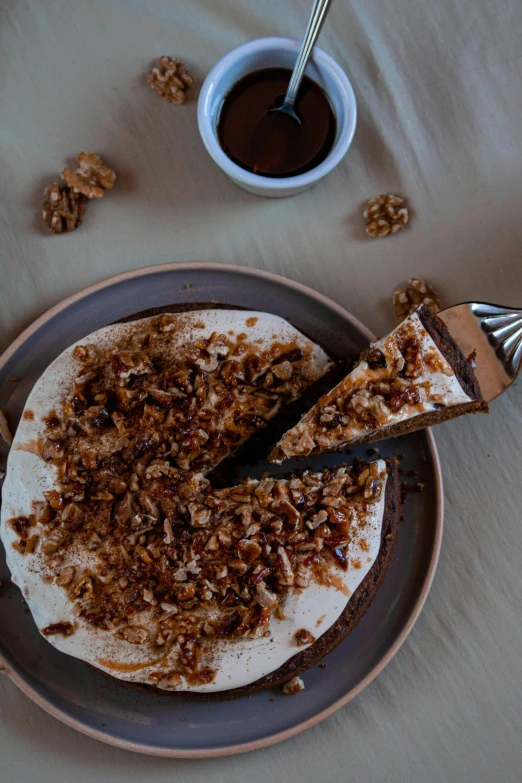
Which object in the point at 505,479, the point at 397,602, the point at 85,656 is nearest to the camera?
the point at 85,656

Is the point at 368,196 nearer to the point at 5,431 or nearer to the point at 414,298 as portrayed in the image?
the point at 414,298

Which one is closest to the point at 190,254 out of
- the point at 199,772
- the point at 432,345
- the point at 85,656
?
the point at 432,345

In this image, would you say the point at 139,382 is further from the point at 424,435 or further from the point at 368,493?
the point at 424,435

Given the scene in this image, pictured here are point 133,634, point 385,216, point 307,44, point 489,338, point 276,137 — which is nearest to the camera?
point 133,634

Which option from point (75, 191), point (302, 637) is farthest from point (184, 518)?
point (75, 191)

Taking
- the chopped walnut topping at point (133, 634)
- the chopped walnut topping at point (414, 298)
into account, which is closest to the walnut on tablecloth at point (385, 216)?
the chopped walnut topping at point (414, 298)

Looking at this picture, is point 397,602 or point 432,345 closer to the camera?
point 432,345
